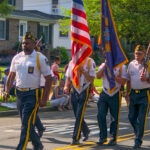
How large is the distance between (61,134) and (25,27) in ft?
112

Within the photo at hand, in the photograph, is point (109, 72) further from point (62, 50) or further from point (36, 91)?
point (62, 50)

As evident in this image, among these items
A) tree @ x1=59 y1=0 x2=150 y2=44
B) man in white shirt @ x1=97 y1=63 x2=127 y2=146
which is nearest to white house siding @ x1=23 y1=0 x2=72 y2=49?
tree @ x1=59 y1=0 x2=150 y2=44

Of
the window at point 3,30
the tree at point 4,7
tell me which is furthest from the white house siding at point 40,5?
the tree at point 4,7

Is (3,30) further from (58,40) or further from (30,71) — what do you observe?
(30,71)

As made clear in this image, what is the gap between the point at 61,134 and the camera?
10086 mm

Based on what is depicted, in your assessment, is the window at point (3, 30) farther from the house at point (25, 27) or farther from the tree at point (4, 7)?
the tree at point (4, 7)

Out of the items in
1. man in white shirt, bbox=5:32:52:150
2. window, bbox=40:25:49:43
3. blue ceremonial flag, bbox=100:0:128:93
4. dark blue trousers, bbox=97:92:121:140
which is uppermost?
window, bbox=40:25:49:43

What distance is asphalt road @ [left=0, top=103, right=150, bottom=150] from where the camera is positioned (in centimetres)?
853

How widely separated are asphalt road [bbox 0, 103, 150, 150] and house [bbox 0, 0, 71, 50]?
1026 inches

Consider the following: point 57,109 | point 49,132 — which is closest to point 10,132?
point 49,132

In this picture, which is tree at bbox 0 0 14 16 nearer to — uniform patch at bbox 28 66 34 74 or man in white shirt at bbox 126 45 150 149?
man in white shirt at bbox 126 45 150 149

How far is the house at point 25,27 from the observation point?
40656 mm

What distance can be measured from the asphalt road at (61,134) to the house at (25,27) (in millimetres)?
26065

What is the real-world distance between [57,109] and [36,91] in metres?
8.71
